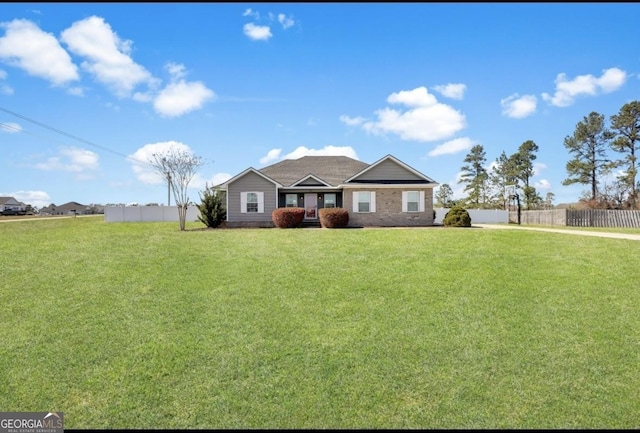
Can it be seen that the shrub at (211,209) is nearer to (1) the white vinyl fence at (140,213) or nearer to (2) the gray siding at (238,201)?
(2) the gray siding at (238,201)

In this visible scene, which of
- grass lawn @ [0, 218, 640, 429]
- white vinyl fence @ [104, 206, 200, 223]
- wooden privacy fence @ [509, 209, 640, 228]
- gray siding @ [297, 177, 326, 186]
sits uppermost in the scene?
gray siding @ [297, 177, 326, 186]

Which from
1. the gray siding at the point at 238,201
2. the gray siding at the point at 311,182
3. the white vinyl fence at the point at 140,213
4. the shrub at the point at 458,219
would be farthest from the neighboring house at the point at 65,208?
the shrub at the point at 458,219

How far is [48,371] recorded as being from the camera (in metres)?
6.69

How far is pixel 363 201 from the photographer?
25.7m

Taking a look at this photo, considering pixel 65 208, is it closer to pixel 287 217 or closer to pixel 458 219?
pixel 287 217

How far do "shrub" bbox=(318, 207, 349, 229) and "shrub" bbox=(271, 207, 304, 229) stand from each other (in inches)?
59.6

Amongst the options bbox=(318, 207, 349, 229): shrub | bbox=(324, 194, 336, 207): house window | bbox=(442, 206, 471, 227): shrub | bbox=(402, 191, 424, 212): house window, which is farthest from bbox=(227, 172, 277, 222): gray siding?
bbox=(442, 206, 471, 227): shrub

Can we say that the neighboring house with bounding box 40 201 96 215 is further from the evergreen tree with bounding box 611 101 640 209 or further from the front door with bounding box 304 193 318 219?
the evergreen tree with bounding box 611 101 640 209

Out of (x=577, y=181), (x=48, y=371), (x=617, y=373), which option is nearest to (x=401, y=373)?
(x=617, y=373)

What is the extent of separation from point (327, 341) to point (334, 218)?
53.8 feet

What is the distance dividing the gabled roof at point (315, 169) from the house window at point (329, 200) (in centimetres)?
85

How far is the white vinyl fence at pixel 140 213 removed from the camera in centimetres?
3650

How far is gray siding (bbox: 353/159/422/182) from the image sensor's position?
26.1 metres

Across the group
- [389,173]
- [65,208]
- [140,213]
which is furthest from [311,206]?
[65,208]
